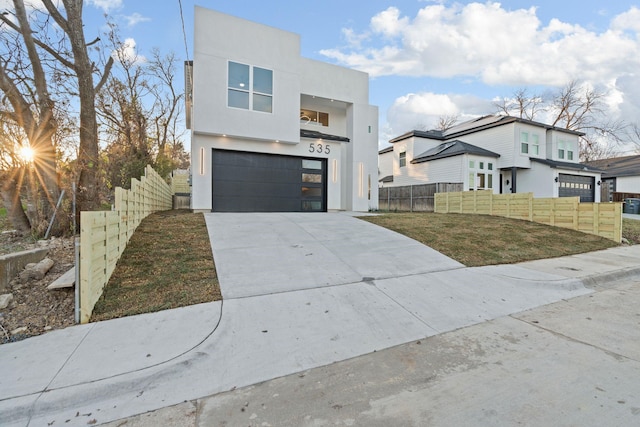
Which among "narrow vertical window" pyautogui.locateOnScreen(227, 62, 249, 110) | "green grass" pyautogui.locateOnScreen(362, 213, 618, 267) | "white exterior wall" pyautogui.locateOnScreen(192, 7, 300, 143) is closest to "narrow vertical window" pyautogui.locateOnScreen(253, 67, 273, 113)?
"white exterior wall" pyautogui.locateOnScreen(192, 7, 300, 143)

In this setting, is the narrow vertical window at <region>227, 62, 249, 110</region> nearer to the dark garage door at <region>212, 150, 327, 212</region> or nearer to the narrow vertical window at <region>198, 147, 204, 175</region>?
the dark garage door at <region>212, 150, 327, 212</region>

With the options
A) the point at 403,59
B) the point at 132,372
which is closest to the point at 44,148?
the point at 132,372

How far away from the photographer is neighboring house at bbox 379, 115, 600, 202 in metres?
19.2

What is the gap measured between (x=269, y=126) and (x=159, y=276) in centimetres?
797

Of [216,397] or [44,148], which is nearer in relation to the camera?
[216,397]

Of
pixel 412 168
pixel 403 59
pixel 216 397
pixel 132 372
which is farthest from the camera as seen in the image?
pixel 412 168

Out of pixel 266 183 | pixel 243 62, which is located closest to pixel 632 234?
pixel 266 183

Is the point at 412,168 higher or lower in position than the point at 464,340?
higher

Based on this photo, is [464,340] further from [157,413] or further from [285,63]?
[285,63]

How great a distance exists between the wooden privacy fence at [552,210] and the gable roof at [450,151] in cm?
482

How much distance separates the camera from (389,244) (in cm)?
689

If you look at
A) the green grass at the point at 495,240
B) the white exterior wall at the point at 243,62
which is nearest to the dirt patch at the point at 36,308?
the green grass at the point at 495,240

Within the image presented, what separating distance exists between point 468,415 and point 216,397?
1.79 metres

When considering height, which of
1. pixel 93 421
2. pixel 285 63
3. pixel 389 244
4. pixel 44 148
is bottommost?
pixel 93 421
